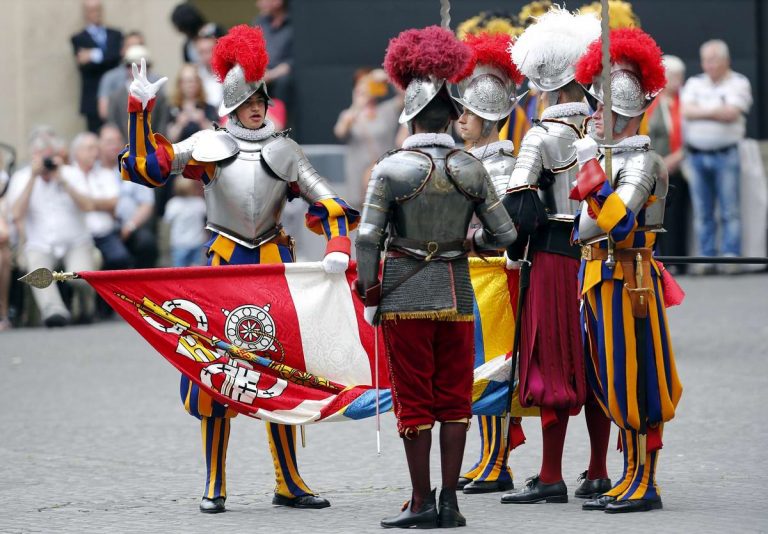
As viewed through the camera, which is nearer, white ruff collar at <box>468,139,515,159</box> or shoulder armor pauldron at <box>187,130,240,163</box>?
shoulder armor pauldron at <box>187,130,240,163</box>

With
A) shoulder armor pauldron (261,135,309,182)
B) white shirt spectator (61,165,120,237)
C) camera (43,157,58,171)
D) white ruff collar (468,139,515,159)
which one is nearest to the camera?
shoulder armor pauldron (261,135,309,182)

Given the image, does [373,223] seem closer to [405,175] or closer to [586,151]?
[405,175]

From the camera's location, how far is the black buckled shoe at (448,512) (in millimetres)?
7008

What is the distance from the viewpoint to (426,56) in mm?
6984

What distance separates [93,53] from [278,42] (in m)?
1.91

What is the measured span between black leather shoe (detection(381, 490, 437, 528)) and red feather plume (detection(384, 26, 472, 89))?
5.72 ft

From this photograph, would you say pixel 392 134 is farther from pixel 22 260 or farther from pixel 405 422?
pixel 405 422

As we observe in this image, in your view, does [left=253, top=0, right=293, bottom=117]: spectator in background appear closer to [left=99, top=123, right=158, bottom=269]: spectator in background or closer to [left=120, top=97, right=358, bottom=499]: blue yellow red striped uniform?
[left=99, top=123, right=158, bottom=269]: spectator in background

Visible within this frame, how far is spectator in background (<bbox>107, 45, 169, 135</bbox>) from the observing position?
1605cm

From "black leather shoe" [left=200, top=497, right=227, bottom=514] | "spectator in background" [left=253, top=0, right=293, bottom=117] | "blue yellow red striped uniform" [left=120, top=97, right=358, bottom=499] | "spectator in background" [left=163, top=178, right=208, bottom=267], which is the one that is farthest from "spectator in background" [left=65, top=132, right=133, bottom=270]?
"black leather shoe" [left=200, top=497, right=227, bottom=514]

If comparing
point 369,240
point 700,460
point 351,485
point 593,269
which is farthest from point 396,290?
point 700,460

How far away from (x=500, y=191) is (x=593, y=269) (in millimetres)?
820

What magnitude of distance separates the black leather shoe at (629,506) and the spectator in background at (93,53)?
36.5ft

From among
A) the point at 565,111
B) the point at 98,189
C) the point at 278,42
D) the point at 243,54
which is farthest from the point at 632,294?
the point at 278,42
